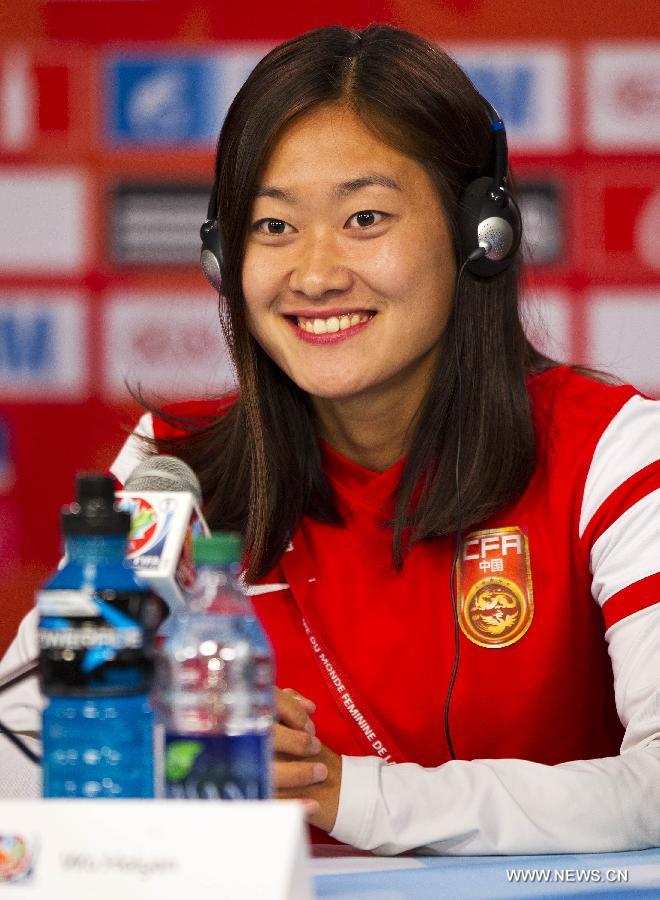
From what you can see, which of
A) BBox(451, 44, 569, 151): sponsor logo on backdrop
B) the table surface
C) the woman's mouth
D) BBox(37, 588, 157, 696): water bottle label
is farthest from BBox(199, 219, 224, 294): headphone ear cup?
BBox(451, 44, 569, 151): sponsor logo on backdrop

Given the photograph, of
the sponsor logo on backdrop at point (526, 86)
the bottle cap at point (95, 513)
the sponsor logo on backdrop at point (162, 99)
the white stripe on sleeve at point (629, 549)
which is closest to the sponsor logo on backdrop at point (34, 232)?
the sponsor logo on backdrop at point (162, 99)

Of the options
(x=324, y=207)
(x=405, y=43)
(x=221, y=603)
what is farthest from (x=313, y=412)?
(x=221, y=603)

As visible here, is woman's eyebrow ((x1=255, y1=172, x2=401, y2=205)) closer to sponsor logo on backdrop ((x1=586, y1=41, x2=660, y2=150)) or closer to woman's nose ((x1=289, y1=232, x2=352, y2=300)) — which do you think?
woman's nose ((x1=289, y1=232, x2=352, y2=300))

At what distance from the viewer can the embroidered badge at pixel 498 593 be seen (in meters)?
1.35

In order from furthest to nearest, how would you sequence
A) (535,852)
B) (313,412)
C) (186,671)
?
1. (313,412)
2. (535,852)
3. (186,671)

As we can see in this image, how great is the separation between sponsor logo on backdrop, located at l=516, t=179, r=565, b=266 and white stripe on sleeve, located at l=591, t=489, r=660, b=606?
4.50 feet

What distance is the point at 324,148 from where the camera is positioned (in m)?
1.35

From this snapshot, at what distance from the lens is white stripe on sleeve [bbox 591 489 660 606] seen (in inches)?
49.2

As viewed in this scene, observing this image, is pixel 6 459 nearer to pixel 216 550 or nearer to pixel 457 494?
pixel 457 494

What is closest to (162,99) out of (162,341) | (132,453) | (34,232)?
(34,232)

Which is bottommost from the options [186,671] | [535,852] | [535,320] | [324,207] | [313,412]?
[535,852]

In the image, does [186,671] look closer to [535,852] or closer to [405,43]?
[535,852]

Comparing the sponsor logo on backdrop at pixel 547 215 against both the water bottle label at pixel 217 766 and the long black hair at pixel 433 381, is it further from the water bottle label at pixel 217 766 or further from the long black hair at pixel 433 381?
the water bottle label at pixel 217 766

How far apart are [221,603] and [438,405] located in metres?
0.75
